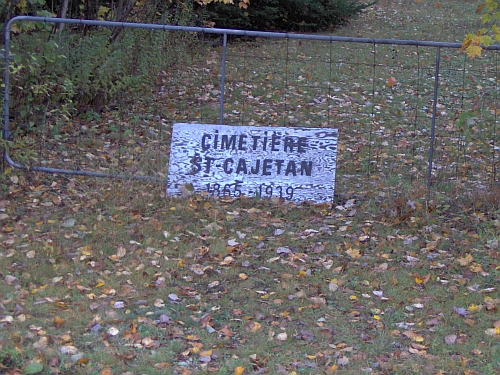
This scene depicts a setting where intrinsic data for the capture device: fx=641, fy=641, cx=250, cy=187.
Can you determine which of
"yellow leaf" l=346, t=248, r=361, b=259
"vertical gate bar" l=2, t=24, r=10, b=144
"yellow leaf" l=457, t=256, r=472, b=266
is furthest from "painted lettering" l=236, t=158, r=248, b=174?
"vertical gate bar" l=2, t=24, r=10, b=144

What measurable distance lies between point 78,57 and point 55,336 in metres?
5.43

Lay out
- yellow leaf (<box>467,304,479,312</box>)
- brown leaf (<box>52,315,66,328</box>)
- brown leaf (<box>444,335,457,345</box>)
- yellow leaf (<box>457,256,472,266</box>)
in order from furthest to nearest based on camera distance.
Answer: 1. yellow leaf (<box>457,256,472,266</box>)
2. yellow leaf (<box>467,304,479,312</box>)
3. brown leaf (<box>52,315,66,328</box>)
4. brown leaf (<box>444,335,457,345</box>)

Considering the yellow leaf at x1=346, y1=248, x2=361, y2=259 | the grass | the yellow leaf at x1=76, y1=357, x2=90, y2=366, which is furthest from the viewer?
the yellow leaf at x1=346, y1=248, x2=361, y2=259

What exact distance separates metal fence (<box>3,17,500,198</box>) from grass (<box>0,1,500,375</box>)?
15 centimetres

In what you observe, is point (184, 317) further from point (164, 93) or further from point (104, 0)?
point (104, 0)

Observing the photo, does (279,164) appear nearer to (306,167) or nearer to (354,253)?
(306,167)

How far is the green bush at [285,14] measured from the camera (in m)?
15.4

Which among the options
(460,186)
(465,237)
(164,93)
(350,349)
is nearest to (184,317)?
(350,349)

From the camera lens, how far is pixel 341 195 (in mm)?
7246

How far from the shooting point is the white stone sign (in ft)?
23.2

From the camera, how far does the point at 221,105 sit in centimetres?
730

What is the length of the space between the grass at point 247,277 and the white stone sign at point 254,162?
19 centimetres

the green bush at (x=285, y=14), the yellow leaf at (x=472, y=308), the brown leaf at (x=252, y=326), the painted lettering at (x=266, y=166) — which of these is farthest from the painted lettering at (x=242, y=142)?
the green bush at (x=285, y=14)

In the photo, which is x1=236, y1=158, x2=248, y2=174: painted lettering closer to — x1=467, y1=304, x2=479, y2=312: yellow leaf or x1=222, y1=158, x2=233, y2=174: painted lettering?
x1=222, y1=158, x2=233, y2=174: painted lettering
